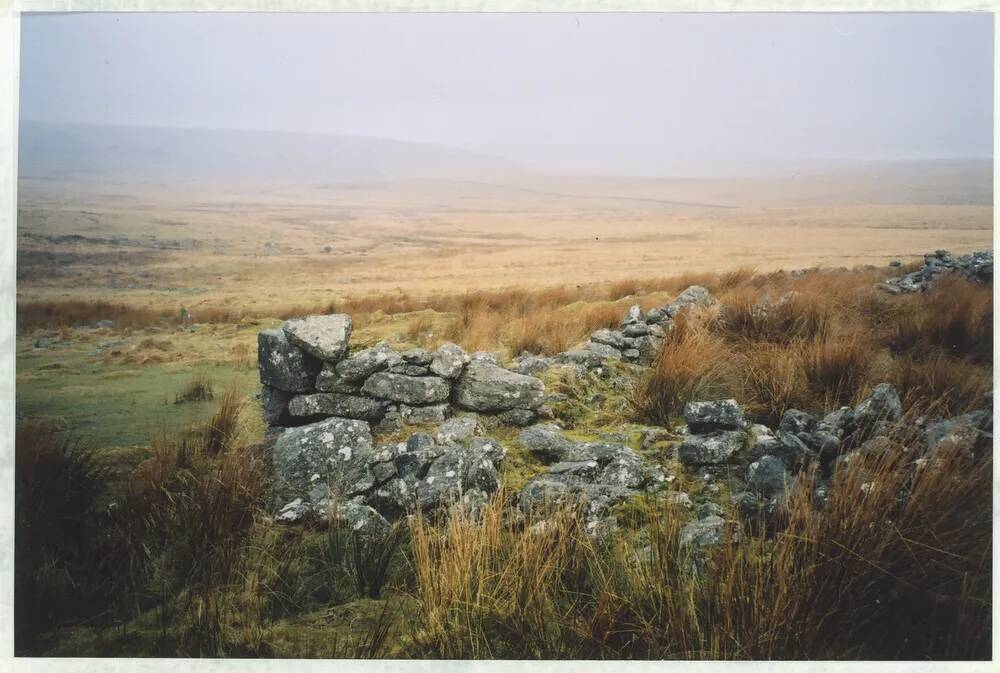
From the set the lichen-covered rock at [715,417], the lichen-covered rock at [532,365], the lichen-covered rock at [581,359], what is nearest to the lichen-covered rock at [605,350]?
the lichen-covered rock at [581,359]

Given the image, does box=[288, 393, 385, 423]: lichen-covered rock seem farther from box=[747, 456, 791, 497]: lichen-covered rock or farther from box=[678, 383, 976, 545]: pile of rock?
box=[747, 456, 791, 497]: lichen-covered rock

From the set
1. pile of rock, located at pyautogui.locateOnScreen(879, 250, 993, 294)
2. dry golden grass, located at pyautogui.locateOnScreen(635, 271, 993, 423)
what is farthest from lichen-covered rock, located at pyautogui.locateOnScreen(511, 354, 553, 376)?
pile of rock, located at pyautogui.locateOnScreen(879, 250, 993, 294)

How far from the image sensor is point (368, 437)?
14.0ft

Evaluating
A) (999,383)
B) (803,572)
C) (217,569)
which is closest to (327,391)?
(217,569)

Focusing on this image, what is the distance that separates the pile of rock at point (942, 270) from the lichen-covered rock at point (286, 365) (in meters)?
6.17

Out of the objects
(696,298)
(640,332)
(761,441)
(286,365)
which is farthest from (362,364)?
(696,298)

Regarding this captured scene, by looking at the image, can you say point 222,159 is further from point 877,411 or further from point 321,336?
point 877,411

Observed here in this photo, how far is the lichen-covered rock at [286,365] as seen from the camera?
462cm

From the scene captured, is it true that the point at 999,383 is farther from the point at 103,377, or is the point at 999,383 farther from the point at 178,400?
the point at 103,377

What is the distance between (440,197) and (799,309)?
5.44 m

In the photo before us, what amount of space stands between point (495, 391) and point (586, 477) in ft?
3.61

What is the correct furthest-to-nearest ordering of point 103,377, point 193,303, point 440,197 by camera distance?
point 440,197 → point 193,303 → point 103,377

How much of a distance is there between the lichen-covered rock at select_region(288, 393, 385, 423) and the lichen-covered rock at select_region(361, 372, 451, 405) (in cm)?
9

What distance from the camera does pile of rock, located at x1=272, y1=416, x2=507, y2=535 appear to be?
378 cm
